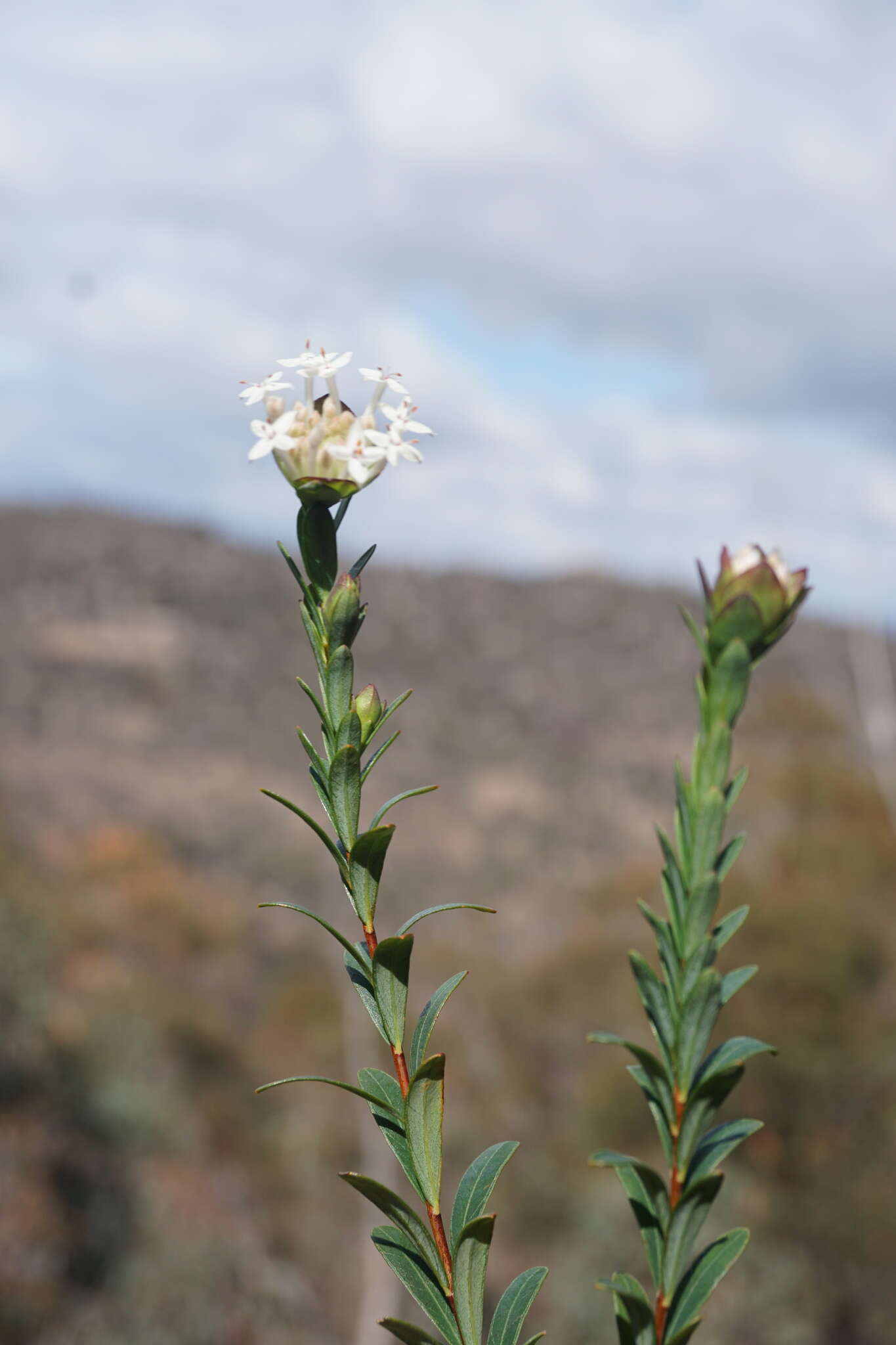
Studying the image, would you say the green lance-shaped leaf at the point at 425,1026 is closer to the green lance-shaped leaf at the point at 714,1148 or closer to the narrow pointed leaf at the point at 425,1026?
the narrow pointed leaf at the point at 425,1026

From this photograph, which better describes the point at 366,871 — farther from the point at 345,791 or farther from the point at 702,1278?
the point at 702,1278

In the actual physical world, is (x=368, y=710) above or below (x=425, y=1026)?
above

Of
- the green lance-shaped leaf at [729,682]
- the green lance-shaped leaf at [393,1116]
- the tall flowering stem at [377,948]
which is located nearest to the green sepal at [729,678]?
the green lance-shaped leaf at [729,682]

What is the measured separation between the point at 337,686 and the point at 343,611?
0.17ft

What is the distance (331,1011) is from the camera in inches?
643

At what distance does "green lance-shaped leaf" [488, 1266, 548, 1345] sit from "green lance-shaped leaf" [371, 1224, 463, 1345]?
0.04 metres

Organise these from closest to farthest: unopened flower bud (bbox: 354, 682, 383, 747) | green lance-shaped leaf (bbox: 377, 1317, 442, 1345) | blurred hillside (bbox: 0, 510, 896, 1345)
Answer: green lance-shaped leaf (bbox: 377, 1317, 442, 1345), unopened flower bud (bbox: 354, 682, 383, 747), blurred hillside (bbox: 0, 510, 896, 1345)

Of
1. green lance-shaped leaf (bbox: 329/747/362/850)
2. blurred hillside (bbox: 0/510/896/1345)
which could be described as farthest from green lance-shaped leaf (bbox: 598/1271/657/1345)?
blurred hillside (bbox: 0/510/896/1345)

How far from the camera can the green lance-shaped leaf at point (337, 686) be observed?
735 millimetres

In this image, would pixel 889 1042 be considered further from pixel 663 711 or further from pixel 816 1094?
pixel 663 711

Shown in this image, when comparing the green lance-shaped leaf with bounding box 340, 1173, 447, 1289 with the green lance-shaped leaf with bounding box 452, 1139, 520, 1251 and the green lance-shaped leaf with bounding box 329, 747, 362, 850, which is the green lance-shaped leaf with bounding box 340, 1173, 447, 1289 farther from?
the green lance-shaped leaf with bounding box 329, 747, 362, 850

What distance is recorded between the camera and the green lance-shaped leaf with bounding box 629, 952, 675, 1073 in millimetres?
852

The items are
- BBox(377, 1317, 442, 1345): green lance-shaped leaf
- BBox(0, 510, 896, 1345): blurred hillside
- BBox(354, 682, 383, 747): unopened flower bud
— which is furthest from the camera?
BBox(0, 510, 896, 1345): blurred hillside

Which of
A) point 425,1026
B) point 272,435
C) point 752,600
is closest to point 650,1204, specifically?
point 425,1026
